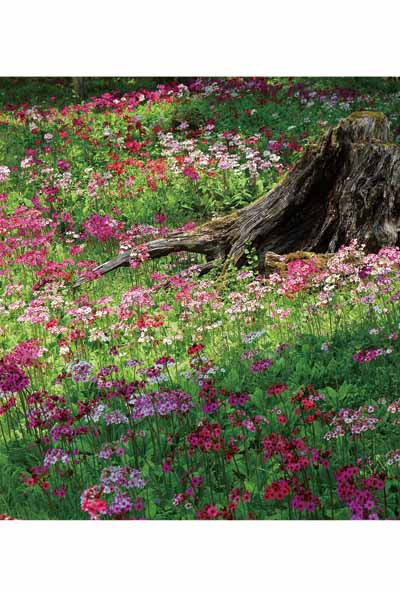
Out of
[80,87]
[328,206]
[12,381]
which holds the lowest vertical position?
[12,381]

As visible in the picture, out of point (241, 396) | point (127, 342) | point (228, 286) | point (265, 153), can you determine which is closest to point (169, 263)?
point (228, 286)

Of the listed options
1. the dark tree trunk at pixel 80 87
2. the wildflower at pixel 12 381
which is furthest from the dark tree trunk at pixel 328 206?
the dark tree trunk at pixel 80 87

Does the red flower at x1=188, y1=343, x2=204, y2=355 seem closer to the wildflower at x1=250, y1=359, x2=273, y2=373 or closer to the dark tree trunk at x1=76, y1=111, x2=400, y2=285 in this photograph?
the wildflower at x1=250, y1=359, x2=273, y2=373

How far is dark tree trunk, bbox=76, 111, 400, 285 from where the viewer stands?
5285mm

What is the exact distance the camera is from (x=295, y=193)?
5.41 m

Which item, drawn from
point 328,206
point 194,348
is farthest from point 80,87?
point 194,348

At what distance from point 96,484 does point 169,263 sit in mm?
2152

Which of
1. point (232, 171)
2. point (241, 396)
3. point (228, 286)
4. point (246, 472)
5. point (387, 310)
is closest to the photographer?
point (246, 472)

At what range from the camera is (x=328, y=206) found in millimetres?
5383

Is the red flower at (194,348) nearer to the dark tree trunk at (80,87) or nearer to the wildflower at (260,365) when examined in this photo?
the wildflower at (260,365)

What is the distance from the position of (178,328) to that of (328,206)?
4.97ft

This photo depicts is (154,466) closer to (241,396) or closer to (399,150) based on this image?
(241,396)

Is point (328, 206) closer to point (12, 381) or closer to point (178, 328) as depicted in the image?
point (178, 328)

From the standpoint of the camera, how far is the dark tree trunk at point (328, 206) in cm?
529
